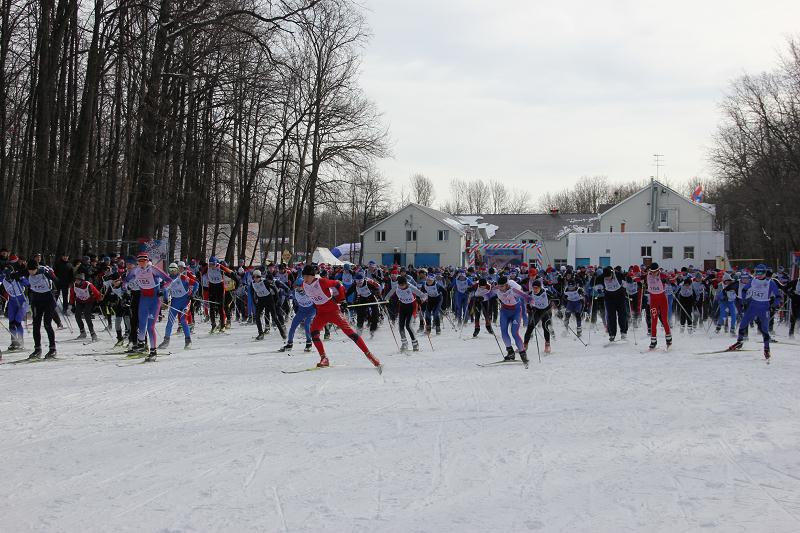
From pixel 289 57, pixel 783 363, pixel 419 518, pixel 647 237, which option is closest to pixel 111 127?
pixel 289 57

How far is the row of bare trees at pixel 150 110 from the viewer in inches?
824

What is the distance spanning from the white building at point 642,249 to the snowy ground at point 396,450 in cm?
3671

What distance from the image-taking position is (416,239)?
69.2m

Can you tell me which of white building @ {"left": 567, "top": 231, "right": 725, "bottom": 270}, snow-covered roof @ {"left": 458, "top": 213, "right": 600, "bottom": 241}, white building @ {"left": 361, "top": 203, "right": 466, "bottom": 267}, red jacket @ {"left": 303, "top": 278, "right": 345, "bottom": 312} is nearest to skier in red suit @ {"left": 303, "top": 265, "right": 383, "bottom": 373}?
Result: red jacket @ {"left": 303, "top": 278, "right": 345, "bottom": 312}

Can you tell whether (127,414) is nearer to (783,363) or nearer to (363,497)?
(363,497)

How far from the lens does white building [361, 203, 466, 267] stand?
68.4 meters

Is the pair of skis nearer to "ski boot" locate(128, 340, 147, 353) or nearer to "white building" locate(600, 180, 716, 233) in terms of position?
"ski boot" locate(128, 340, 147, 353)

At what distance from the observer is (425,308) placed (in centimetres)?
2034

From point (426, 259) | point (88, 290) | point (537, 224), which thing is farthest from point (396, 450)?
point (537, 224)

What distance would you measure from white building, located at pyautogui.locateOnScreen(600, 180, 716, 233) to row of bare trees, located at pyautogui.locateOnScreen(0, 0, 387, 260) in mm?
38629

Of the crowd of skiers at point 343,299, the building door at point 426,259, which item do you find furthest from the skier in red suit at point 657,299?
the building door at point 426,259

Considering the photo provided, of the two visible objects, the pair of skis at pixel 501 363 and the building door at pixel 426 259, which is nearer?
the pair of skis at pixel 501 363

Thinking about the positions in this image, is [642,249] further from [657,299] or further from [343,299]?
[343,299]

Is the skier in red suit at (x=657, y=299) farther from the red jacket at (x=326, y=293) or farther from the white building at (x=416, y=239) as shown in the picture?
the white building at (x=416, y=239)
